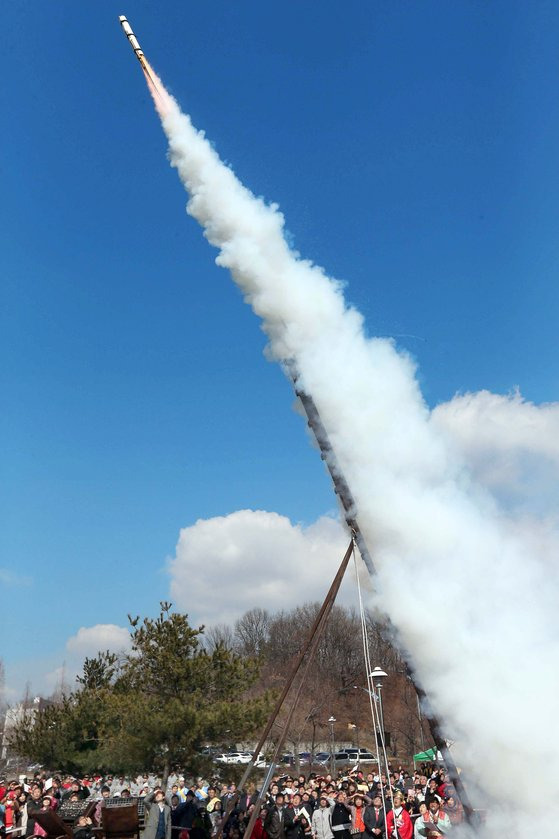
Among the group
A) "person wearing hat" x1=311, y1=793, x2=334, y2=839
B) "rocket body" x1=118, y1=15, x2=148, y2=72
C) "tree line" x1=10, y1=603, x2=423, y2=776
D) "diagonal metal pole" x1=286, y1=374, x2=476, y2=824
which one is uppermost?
"rocket body" x1=118, y1=15, x2=148, y2=72

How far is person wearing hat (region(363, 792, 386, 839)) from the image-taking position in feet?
49.6

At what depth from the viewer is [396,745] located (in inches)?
2411

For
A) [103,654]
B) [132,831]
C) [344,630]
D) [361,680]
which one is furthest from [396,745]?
[132,831]

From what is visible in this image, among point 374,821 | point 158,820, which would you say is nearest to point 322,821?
point 374,821

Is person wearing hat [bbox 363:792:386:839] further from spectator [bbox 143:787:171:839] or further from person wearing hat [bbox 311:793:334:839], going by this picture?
spectator [bbox 143:787:171:839]

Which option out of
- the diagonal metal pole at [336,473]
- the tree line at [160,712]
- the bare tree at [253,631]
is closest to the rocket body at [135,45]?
the diagonal metal pole at [336,473]

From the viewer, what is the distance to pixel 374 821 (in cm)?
1552

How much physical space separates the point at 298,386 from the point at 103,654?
26838 millimetres

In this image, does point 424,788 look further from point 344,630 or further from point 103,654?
point 344,630

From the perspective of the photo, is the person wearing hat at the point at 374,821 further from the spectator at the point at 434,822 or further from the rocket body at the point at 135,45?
the rocket body at the point at 135,45

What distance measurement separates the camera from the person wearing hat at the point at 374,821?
49.6 feet

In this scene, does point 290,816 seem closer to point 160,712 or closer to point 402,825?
point 402,825

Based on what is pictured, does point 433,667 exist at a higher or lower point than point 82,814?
higher

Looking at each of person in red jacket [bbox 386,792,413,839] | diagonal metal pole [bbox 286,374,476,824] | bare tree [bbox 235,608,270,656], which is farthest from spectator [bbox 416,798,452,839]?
bare tree [bbox 235,608,270,656]
